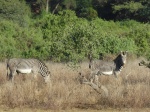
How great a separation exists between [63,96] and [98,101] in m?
1.13

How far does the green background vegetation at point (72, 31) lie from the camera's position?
57.4 feet

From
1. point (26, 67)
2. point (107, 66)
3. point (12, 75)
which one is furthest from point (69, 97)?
point (107, 66)

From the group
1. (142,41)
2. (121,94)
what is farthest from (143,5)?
(121,94)

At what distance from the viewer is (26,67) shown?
1809 cm

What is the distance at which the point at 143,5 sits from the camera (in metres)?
52.9

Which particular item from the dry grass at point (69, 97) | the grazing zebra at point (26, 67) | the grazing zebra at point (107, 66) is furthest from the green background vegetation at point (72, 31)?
the dry grass at point (69, 97)

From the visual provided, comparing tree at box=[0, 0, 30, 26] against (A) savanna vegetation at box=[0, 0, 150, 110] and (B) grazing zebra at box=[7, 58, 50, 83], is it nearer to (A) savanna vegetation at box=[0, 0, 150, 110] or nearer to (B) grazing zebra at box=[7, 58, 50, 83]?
(A) savanna vegetation at box=[0, 0, 150, 110]

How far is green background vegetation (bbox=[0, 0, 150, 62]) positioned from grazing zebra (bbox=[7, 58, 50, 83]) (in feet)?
3.11

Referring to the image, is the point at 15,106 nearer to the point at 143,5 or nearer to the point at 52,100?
the point at 52,100

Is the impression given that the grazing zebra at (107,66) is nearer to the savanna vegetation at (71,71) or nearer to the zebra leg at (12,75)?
the savanna vegetation at (71,71)

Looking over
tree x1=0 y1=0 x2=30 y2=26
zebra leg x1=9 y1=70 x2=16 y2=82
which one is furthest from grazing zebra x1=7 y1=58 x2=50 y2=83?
tree x1=0 y1=0 x2=30 y2=26

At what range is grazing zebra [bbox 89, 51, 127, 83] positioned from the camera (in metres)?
18.3

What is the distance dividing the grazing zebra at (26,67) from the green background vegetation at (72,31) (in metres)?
0.95

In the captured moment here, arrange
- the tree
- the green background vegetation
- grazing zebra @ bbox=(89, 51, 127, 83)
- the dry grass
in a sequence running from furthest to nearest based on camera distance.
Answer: the tree, grazing zebra @ bbox=(89, 51, 127, 83), the green background vegetation, the dry grass
